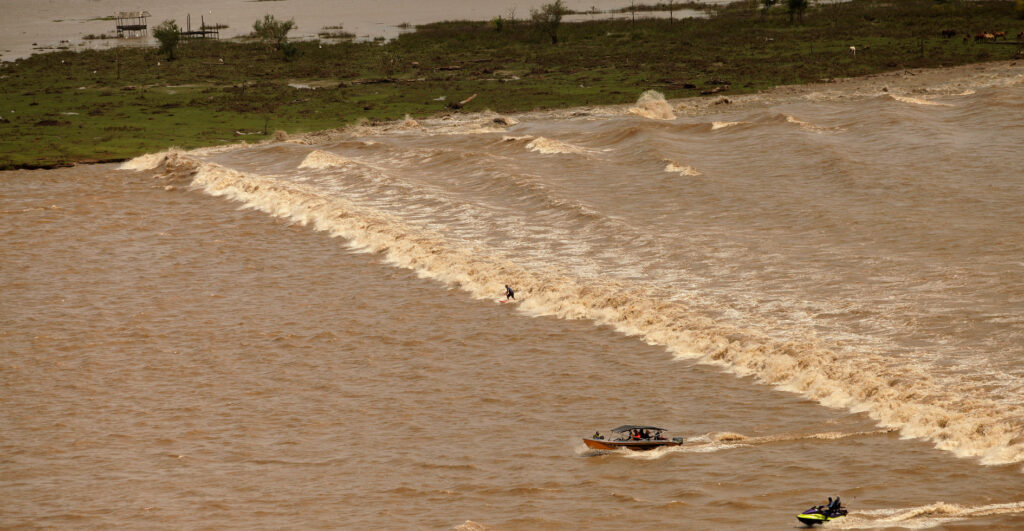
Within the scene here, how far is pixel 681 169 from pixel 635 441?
1945cm

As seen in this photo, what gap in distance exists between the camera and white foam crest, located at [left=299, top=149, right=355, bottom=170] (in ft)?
130

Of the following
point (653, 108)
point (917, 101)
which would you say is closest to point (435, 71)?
point (653, 108)

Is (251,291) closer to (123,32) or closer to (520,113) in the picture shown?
(520,113)

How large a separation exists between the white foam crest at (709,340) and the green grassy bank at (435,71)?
1860 centimetres

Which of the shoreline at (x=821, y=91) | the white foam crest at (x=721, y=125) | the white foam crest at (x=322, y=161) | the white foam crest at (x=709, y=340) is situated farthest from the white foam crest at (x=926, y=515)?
the shoreline at (x=821, y=91)

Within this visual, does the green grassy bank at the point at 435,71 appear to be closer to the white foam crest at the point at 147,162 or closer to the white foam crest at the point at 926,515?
the white foam crest at the point at 147,162

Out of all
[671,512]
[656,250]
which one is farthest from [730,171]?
[671,512]

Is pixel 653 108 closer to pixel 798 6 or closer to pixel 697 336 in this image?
pixel 697 336

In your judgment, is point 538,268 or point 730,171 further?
point 730,171

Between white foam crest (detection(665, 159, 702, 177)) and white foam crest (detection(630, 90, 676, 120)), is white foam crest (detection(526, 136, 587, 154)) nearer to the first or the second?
white foam crest (detection(665, 159, 702, 177))

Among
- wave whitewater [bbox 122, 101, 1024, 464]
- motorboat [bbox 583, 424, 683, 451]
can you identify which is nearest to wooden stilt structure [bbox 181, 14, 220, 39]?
wave whitewater [bbox 122, 101, 1024, 464]

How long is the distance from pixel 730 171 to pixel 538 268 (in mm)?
10863

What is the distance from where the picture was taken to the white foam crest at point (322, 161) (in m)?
39.5

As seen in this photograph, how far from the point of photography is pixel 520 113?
49.8 m
